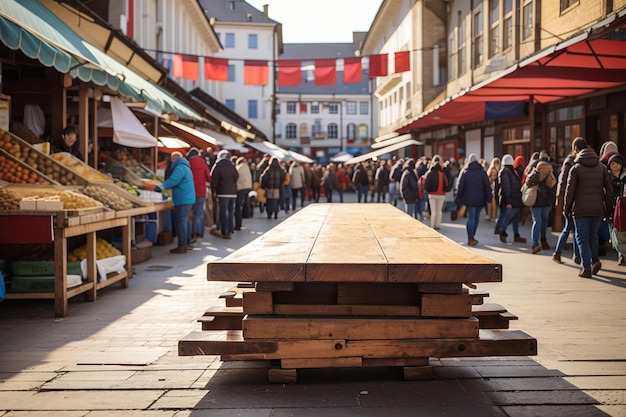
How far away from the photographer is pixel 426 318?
5066 mm

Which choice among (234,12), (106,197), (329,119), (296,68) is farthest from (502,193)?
(329,119)

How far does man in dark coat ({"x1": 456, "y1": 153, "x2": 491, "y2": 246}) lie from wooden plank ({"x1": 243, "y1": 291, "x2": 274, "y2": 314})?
35.1 ft

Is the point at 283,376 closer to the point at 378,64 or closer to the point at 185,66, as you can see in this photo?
the point at 378,64

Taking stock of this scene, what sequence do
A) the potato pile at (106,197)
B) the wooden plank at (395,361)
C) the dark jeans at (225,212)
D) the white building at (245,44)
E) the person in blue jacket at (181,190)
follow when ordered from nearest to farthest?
the wooden plank at (395,361) < the potato pile at (106,197) < the person in blue jacket at (181,190) < the dark jeans at (225,212) < the white building at (245,44)

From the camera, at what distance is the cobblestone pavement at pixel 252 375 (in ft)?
15.5

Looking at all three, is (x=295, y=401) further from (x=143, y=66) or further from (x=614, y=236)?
(x=143, y=66)

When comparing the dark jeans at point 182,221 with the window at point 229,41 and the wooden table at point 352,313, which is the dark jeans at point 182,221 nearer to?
the wooden table at point 352,313

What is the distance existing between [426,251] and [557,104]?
610 inches

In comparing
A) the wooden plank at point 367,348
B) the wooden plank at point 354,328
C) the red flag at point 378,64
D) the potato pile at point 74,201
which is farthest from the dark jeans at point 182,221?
the red flag at point 378,64

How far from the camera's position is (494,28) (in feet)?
85.0

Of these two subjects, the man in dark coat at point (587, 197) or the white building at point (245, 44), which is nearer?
the man in dark coat at point (587, 197)

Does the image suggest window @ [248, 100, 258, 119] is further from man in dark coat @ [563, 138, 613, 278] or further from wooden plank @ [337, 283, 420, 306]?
wooden plank @ [337, 283, 420, 306]

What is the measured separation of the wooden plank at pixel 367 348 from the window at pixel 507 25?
19.8m

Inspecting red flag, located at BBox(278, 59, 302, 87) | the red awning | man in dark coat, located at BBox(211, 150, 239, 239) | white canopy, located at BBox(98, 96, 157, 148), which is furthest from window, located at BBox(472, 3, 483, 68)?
white canopy, located at BBox(98, 96, 157, 148)
